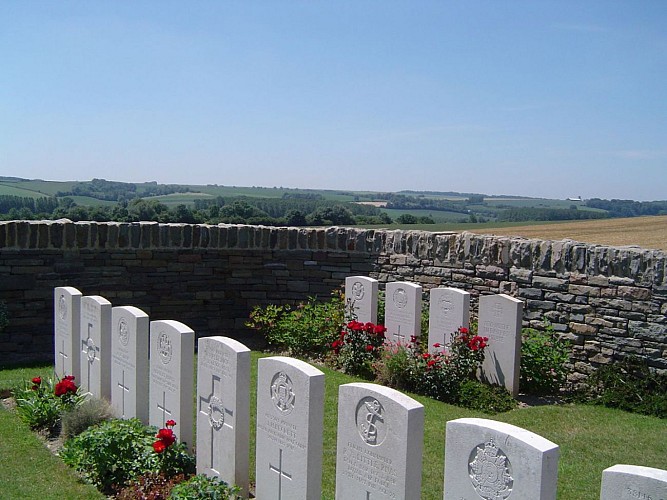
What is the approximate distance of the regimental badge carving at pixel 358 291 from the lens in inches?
417

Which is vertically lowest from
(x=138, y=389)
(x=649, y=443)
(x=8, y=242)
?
(x=649, y=443)

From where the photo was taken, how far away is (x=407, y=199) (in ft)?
101

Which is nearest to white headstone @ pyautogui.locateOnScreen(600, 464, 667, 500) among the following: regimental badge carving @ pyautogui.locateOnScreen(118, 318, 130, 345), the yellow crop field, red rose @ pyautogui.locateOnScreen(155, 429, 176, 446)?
red rose @ pyautogui.locateOnScreen(155, 429, 176, 446)

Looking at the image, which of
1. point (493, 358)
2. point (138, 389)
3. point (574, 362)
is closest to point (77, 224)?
point (138, 389)

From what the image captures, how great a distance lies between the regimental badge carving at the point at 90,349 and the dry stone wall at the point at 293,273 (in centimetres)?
332

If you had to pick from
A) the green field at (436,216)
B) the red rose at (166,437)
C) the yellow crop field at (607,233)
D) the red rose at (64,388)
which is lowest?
the red rose at (64,388)

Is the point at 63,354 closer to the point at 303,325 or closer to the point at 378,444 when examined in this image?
the point at 303,325

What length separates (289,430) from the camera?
16.7 ft

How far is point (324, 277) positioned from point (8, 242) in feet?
17.0

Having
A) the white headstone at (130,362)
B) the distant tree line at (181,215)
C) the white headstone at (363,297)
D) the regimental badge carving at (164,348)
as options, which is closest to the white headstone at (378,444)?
the regimental badge carving at (164,348)

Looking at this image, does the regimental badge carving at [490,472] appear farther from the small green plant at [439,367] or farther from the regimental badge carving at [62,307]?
the regimental badge carving at [62,307]

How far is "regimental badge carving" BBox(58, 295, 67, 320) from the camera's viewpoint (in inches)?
330

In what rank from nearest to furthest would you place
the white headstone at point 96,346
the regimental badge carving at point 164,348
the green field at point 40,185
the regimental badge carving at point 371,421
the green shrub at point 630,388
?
the regimental badge carving at point 371,421 → the regimental badge carving at point 164,348 → the white headstone at point 96,346 → the green shrub at point 630,388 → the green field at point 40,185

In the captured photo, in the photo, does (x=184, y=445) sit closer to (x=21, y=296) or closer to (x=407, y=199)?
(x=21, y=296)
